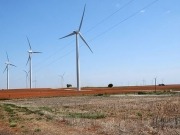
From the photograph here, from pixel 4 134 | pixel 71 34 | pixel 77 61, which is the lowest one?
pixel 4 134

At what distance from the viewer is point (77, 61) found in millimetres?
99125

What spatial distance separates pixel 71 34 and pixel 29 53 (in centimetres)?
2835

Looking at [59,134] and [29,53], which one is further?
[29,53]

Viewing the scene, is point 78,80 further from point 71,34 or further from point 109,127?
point 109,127

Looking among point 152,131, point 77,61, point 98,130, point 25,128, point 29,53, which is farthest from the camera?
point 29,53

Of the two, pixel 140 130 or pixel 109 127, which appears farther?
pixel 109 127

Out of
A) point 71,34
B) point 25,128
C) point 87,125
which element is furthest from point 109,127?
point 71,34

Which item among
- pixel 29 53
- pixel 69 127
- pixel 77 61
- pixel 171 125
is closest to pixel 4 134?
pixel 69 127

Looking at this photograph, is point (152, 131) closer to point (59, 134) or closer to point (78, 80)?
point (59, 134)

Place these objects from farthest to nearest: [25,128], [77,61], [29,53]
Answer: [29,53] < [77,61] < [25,128]

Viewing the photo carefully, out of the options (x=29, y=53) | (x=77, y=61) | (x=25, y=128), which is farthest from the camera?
(x=29, y=53)

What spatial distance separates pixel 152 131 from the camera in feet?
61.7

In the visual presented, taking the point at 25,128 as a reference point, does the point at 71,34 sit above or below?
above

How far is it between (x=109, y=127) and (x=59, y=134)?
3195 millimetres
